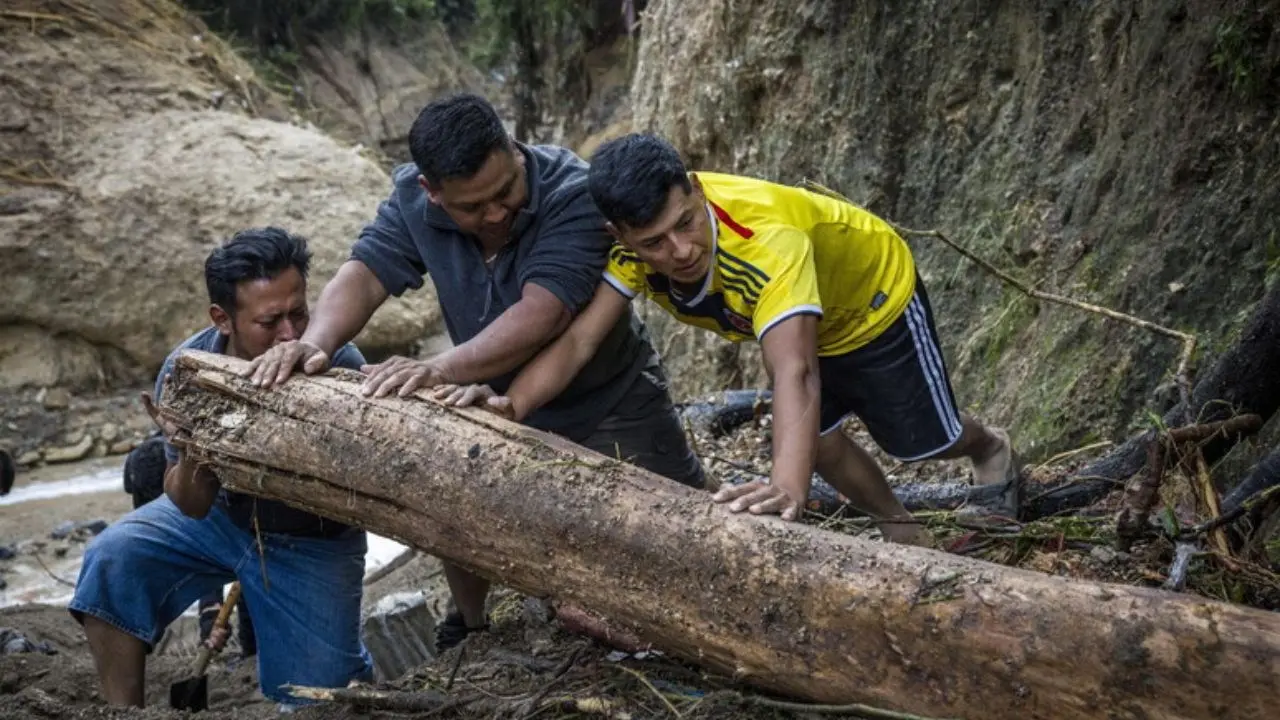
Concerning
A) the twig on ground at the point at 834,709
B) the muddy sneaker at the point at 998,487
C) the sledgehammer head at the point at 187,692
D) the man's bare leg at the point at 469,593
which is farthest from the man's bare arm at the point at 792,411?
the sledgehammer head at the point at 187,692

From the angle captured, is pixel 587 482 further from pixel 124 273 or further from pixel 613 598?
pixel 124 273

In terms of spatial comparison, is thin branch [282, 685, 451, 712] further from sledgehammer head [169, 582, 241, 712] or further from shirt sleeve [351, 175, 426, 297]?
sledgehammer head [169, 582, 241, 712]

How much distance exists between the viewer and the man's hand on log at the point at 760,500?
289 cm

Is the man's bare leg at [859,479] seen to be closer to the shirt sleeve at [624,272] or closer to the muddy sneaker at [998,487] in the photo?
the muddy sneaker at [998,487]

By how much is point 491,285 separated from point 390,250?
37 cm

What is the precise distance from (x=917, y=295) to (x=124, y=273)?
9.62 m

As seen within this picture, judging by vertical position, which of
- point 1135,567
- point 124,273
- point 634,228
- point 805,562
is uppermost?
point 634,228

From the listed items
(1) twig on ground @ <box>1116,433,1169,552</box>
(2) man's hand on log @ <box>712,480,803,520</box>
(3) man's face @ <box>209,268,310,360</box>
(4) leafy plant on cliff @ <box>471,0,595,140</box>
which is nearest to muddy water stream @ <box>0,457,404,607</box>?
(3) man's face @ <box>209,268,310,360</box>

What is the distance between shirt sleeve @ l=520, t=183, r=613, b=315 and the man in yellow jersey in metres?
0.06

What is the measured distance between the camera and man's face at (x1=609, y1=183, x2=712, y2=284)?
3.27 metres

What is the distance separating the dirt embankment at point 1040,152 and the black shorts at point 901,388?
1.09 m

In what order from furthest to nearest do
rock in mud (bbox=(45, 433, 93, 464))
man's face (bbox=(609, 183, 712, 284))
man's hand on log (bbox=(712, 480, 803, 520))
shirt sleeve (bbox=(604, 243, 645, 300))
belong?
rock in mud (bbox=(45, 433, 93, 464)), shirt sleeve (bbox=(604, 243, 645, 300)), man's face (bbox=(609, 183, 712, 284)), man's hand on log (bbox=(712, 480, 803, 520))

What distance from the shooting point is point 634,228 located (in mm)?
3285

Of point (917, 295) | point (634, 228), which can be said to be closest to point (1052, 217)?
point (917, 295)
